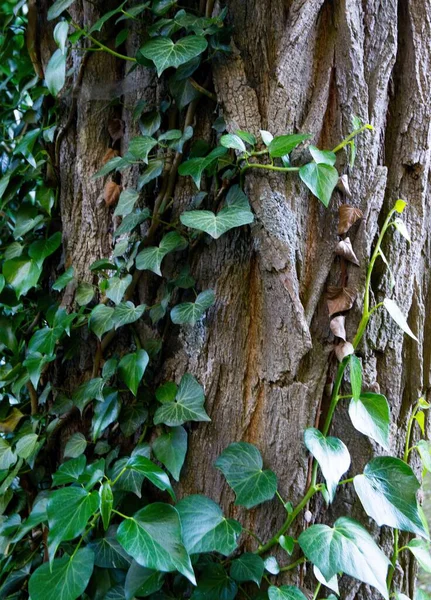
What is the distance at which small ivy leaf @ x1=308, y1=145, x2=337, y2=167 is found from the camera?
0.78 metres

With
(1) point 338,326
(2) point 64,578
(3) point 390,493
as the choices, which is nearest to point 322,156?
(1) point 338,326

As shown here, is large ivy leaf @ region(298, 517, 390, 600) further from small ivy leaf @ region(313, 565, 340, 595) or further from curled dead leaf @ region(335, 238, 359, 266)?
curled dead leaf @ region(335, 238, 359, 266)

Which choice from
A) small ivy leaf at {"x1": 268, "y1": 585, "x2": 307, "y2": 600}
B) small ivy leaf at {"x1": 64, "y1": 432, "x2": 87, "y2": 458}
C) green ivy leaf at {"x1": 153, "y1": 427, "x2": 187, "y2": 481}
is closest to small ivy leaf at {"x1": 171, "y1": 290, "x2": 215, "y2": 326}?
green ivy leaf at {"x1": 153, "y1": 427, "x2": 187, "y2": 481}

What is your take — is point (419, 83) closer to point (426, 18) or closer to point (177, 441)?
point (426, 18)

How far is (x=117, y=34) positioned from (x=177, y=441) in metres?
0.73

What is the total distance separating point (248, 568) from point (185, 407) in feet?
0.81

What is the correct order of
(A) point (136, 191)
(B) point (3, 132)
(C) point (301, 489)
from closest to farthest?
(C) point (301, 489) → (A) point (136, 191) → (B) point (3, 132)

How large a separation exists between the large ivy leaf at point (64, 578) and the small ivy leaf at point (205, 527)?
0.49 ft

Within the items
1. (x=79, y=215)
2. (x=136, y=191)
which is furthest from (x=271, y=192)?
(x=79, y=215)

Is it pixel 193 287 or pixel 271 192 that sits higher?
pixel 271 192

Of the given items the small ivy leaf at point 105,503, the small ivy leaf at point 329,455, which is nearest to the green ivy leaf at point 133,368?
the small ivy leaf at point 105,503

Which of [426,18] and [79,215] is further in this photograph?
[79,215]

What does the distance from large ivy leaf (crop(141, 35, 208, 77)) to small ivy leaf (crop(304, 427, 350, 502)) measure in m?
0.58

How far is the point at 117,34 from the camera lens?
983 millimetres
